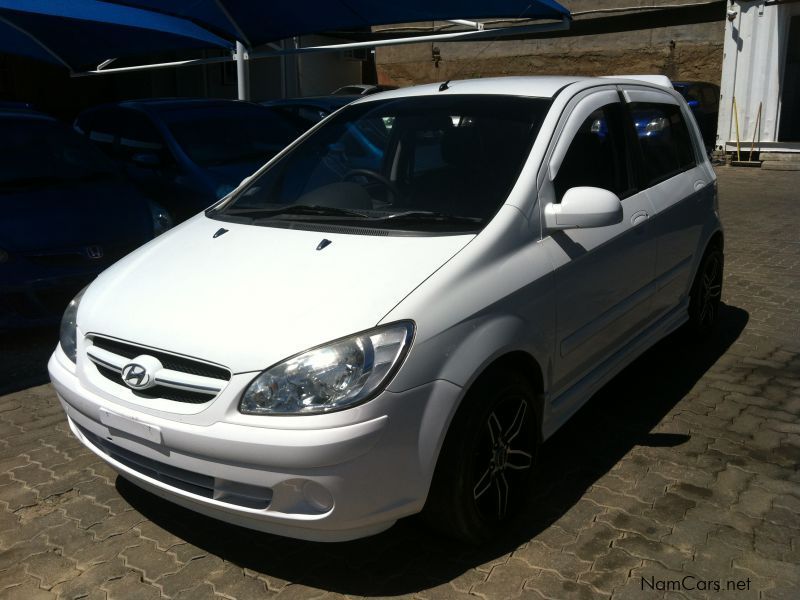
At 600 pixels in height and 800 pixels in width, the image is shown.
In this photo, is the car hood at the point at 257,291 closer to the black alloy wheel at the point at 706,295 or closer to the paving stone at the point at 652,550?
the paving stone at the point at 652,550

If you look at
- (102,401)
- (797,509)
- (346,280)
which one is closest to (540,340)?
(346,280)

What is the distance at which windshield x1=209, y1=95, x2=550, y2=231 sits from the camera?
3.47 m

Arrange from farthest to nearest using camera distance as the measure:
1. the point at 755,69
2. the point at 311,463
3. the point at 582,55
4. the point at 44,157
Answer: the point at 582,55 → the point at 755,69 → the point at 44,157 → the point at 311,463

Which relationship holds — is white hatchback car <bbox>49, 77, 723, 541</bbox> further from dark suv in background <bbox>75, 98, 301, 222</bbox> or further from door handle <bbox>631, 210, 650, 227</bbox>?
dark suv in background <bbox>75, 98, 301, 222</bbox>

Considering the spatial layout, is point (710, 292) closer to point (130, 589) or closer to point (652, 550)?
point (652, 550)

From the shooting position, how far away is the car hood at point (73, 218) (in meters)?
5.62

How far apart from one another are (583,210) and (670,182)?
5.20ft

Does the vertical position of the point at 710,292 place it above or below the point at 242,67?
below

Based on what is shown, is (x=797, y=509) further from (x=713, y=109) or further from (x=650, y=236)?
(x=713, y=109)

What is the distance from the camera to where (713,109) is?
56.4 feet

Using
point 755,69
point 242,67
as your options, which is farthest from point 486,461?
point 755,69

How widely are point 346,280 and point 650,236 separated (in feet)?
6.49

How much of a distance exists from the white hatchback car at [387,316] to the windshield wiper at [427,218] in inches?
0.6

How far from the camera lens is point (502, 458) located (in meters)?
3.16
